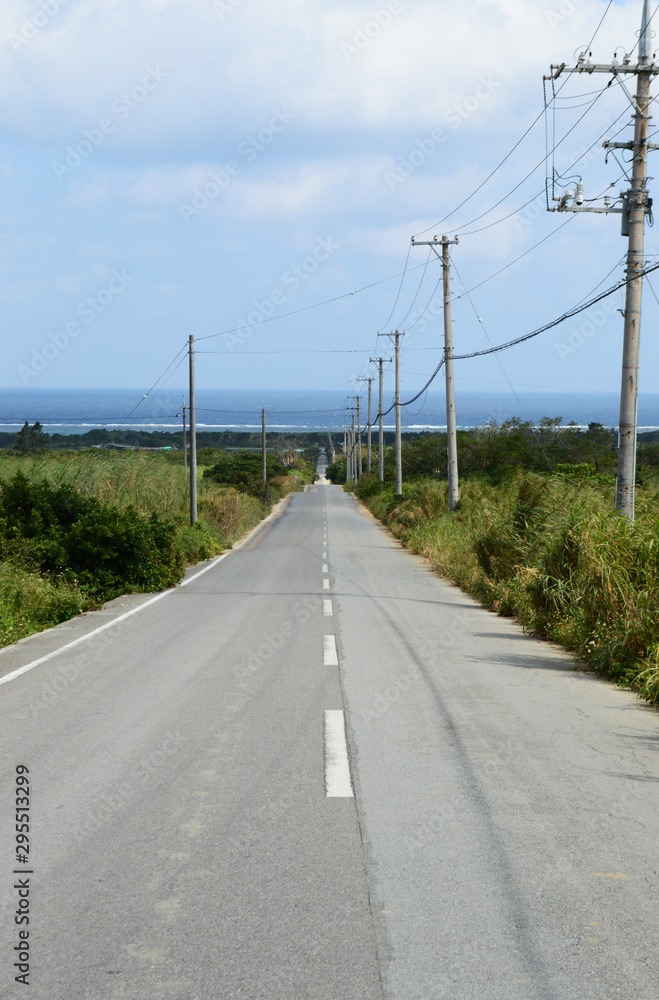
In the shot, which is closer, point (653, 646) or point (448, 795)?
point (448, 795)

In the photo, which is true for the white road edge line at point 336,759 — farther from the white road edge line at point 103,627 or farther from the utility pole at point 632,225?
the utility pole at point 632,225

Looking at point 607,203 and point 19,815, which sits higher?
point 607,203

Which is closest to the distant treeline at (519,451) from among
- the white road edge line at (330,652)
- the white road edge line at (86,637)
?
the white road edge line at (86,637)

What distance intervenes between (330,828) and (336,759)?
1.40 m

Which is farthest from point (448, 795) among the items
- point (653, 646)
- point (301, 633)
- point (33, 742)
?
point (301, 633)

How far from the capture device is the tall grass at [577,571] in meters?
10.1

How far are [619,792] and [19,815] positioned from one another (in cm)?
372

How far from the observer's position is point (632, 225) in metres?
15.0

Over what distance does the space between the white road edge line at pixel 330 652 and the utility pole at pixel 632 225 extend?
4.91 meters

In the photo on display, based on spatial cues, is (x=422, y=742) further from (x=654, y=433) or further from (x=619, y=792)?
(x=654, y=433)

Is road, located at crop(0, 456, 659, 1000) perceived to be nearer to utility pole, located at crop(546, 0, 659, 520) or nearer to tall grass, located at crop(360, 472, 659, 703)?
tall grass, located at crop(360, 472, 659, 703)

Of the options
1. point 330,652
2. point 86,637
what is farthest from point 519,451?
point 330,652

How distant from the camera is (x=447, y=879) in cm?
446

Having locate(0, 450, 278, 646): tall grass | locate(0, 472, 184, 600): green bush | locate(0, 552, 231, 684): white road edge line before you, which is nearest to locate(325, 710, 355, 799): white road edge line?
locate(0, 552, 231, 684): white road edge line
